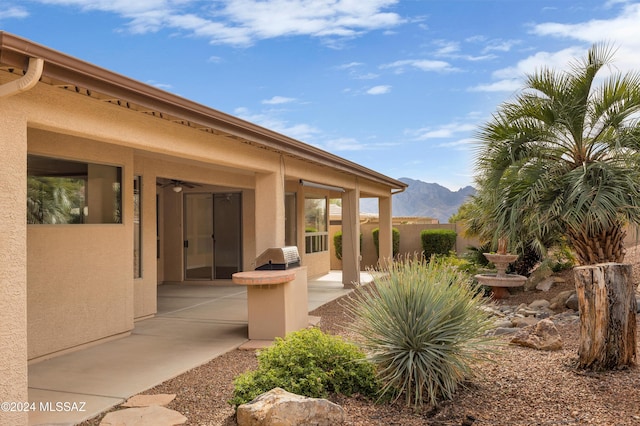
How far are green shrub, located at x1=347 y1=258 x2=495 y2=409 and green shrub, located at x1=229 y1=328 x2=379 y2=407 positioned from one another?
18 centimetres

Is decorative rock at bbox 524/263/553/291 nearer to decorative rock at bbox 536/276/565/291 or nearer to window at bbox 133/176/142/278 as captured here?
decorative rock at bbox 536/276/565/291

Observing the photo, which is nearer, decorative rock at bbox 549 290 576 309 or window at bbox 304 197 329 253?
decorative rock at bbox 549 290 576 309

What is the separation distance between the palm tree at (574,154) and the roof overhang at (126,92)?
14.2 ft

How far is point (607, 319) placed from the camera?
5.43 m

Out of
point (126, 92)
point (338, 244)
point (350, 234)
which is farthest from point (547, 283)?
point (338, 244)

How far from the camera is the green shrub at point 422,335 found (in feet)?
16.0

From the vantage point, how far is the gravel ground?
14.5 ft

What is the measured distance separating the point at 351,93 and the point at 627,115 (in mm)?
31669

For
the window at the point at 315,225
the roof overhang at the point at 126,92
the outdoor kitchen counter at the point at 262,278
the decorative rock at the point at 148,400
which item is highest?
the roof overhang at the point at 126,92

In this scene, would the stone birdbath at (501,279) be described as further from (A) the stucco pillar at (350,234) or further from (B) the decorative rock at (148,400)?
(B) the decorative rock at (148,400)

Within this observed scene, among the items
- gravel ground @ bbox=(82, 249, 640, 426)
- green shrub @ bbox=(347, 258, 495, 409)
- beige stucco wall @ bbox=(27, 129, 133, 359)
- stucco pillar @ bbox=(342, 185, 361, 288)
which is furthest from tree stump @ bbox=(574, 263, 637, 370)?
stucco pillar @ bbox=(342, 185, 361, 288)

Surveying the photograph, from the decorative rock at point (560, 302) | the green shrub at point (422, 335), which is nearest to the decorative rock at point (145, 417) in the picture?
the green shrub at point (422, 335)

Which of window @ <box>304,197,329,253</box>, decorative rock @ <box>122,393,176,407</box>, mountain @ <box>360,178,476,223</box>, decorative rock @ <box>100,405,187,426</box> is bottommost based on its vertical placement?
decorative rock @ <box>122,393,176,407</box>

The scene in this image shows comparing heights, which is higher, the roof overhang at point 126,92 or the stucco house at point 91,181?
the roof overhang at point 126,92
